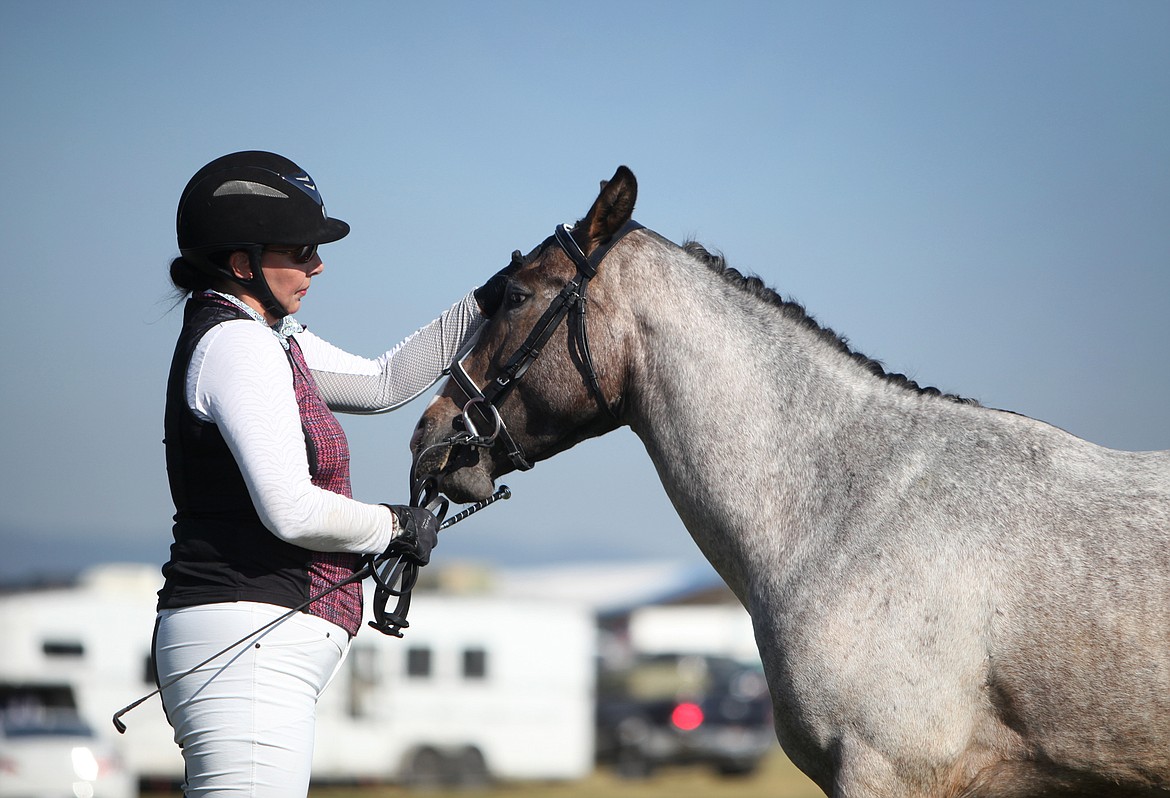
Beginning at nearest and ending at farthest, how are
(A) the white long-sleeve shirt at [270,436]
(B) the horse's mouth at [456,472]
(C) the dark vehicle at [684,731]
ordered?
(A) the white long-sleeve shirt at [270,436], (B) the horse's mouth at [456,472], (C) the dark vehicle at [684,731]

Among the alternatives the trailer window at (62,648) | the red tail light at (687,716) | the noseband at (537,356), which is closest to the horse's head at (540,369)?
the noseband at (537,356)

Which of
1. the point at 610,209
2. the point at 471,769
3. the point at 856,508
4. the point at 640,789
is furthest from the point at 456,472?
the point at 640,789

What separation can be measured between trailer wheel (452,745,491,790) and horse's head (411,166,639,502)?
14.9 metres

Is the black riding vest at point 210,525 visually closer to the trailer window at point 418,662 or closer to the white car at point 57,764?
the white car at point 57,764

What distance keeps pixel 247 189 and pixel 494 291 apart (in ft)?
3.11

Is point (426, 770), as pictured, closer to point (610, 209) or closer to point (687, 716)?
point (687, 716)

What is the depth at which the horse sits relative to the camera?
282 centimetres

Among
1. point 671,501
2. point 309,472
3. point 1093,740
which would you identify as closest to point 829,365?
point 671,501

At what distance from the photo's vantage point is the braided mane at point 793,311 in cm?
335

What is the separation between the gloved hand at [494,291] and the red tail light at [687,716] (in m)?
17.9

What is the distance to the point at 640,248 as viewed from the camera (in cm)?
350

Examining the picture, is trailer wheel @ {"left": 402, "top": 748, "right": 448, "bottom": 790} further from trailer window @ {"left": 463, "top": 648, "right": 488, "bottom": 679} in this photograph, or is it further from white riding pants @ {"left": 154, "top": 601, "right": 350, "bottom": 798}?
white riding pants @ {"left": 154, "top": 601, "right": 350, "bottom": 798}

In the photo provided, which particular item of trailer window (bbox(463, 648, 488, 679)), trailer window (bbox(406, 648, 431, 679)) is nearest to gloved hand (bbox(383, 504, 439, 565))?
trailer window (bbox(406, 648, 431, 679))

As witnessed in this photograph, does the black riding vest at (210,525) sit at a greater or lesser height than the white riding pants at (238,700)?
greater
